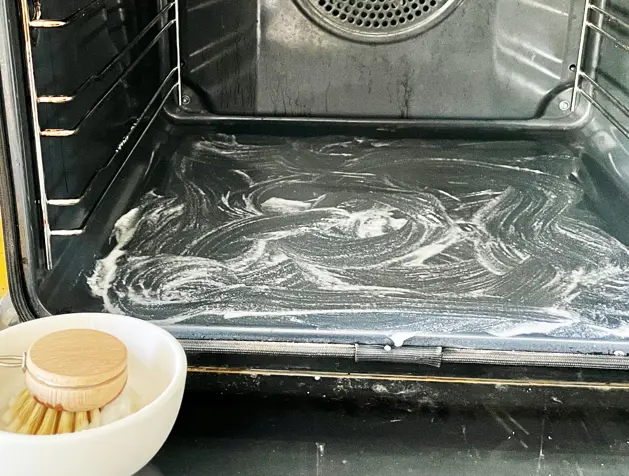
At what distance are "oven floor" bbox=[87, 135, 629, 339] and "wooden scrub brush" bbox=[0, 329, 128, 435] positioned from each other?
0.15 m

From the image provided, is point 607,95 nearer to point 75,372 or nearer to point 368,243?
point 368,243

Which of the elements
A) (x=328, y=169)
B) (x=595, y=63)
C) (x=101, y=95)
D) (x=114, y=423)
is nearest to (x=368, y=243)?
(x=328, y=169)

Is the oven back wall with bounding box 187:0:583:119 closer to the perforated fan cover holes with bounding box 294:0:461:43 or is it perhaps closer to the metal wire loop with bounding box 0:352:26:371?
the perforated fan cover holes with bounding box 294:0:461:43

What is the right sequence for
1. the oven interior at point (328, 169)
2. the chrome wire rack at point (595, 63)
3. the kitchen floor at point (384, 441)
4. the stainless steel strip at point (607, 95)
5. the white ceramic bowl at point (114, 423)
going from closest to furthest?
the white ceramic bowl at point (114, 423) < the kitchen floor at point (384, 441) < the oven interior at point (328, 169) < the stainless steel strip at point (607, 95) < the chrome wire rack at point (595, 63)

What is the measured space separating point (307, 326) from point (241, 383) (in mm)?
84

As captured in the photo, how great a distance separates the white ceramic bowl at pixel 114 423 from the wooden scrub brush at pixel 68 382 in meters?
0.04

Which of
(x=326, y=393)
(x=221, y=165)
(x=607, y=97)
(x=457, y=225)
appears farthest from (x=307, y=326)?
(x=607, y=97)

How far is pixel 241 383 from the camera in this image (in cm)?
77

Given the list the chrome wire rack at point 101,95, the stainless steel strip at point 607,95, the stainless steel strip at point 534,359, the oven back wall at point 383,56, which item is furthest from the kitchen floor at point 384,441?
the oven back wall at point 383,56

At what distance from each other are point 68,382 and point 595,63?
109 cm

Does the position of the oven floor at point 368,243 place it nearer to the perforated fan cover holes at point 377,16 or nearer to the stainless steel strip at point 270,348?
the stainless steel strip at point 270,348

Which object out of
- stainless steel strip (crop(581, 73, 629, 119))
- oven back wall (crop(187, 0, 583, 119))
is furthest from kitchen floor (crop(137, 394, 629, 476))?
oven back wall (crop(187, 0, 583, 119))

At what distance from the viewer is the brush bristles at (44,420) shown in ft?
1.99

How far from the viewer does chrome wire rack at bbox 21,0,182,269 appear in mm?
724
